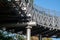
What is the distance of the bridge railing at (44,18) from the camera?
3222 cm

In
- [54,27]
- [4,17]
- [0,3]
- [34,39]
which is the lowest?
[34,39]

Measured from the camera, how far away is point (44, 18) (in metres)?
34.8

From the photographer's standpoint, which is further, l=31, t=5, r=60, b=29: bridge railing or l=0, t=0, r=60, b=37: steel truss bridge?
l=31, t=5, r=60, b=29: bridge railing

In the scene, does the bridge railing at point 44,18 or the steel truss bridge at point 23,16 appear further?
the bridge railing at point 44,18

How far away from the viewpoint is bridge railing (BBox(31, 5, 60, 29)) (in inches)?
1268

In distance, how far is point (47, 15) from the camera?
35.3 m

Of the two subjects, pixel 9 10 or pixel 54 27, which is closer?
pixel 9 10

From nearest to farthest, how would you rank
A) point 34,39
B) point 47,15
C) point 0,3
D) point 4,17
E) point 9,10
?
1. point 0,3
2. point 9,10
3. point 4,17
4. point 47,15
5. point 34,39

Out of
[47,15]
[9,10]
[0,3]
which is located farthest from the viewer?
[47,15]

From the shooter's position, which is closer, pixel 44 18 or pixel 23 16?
pixel 23 16

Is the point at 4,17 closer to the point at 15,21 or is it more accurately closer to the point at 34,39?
the point at 15,21

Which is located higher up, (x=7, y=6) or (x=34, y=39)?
(x=7, y=6)

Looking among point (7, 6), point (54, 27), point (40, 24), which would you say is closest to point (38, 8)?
point (40, 24)

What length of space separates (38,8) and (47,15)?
2.40 meters
